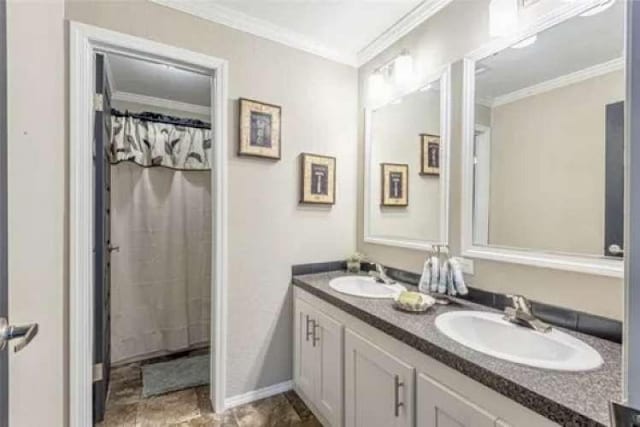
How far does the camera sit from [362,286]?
81.9 inches

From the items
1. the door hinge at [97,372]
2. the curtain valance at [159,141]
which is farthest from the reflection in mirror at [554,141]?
the curtain valance at [159,141]

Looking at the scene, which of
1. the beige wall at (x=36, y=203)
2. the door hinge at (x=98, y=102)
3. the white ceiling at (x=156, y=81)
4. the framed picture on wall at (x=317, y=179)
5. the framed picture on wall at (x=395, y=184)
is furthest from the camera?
the white ceiling at (x=156, y=81)

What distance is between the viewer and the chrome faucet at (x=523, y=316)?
1179 mm

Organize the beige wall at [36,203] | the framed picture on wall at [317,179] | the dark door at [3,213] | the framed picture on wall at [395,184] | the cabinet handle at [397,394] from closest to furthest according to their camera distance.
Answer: the dark door at [3,213], the beige wall at [36,203], the cabinet handle at [397,394], the framed picture on wall at [395,184], the framed picture on wall at [317,179]

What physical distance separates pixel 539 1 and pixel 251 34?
1.54 meters

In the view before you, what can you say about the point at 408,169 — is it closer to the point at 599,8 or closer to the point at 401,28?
the point at 401,28

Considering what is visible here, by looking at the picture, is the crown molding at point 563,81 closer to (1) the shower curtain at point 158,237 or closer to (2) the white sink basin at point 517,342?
(2) the white sink basin at point 517,342

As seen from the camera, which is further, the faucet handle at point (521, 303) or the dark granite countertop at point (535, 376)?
the faucet handle at point (521, 303)

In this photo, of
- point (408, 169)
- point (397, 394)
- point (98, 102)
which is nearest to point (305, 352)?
point (397, 394)

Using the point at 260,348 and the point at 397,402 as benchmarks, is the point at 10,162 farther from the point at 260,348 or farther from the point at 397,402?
the point at 260,348

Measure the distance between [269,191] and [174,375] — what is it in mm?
1595

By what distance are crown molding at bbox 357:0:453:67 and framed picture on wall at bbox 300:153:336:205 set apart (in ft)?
2.64

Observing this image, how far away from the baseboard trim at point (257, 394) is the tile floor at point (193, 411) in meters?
0.03

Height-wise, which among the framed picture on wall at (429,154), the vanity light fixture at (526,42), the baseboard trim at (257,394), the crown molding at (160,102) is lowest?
the baseboard trim at (257,394)
